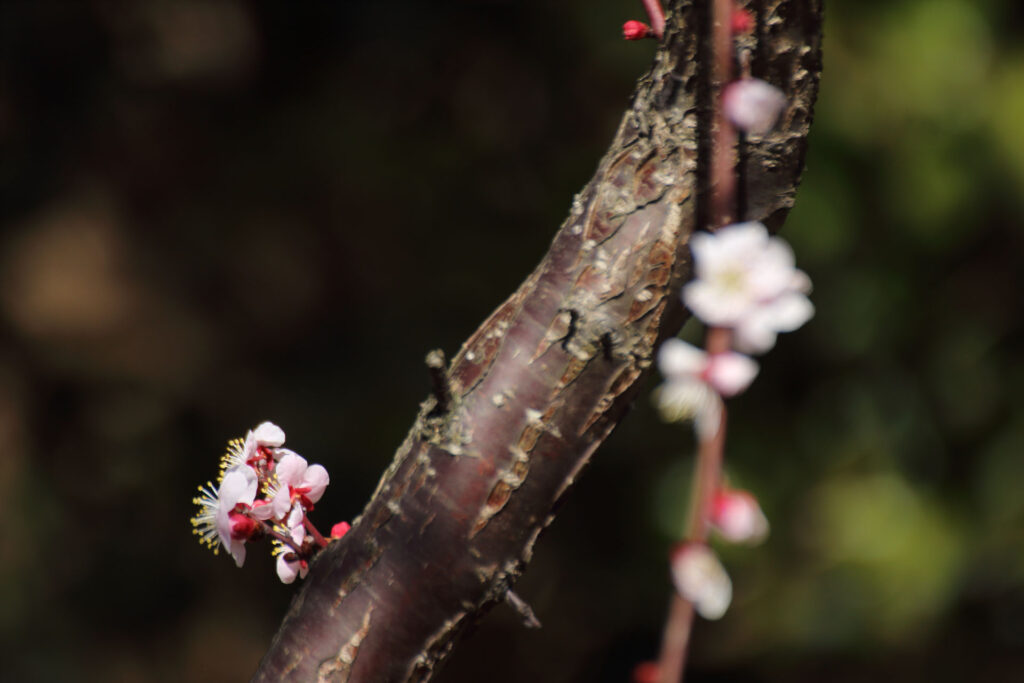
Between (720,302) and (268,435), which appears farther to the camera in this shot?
(268,435)

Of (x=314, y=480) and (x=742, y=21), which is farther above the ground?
(x=742, y=21)

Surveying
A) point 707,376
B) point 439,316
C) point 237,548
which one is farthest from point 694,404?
point 439,316

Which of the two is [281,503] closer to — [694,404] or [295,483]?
[295,483]

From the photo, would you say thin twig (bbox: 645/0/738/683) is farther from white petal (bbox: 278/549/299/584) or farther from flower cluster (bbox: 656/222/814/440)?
white petal (bbox: 278/549/299/584)

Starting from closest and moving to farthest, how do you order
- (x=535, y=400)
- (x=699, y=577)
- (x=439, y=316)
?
(x=699, y=577) → (x=535, y=400) → (x=439, y=316)

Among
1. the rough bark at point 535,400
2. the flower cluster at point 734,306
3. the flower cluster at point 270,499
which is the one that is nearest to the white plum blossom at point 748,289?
the flower cluster at point 734,306

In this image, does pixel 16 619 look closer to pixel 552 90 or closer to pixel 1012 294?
pixel 552 90

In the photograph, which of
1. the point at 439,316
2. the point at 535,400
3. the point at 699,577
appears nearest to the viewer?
the point at 699,577
